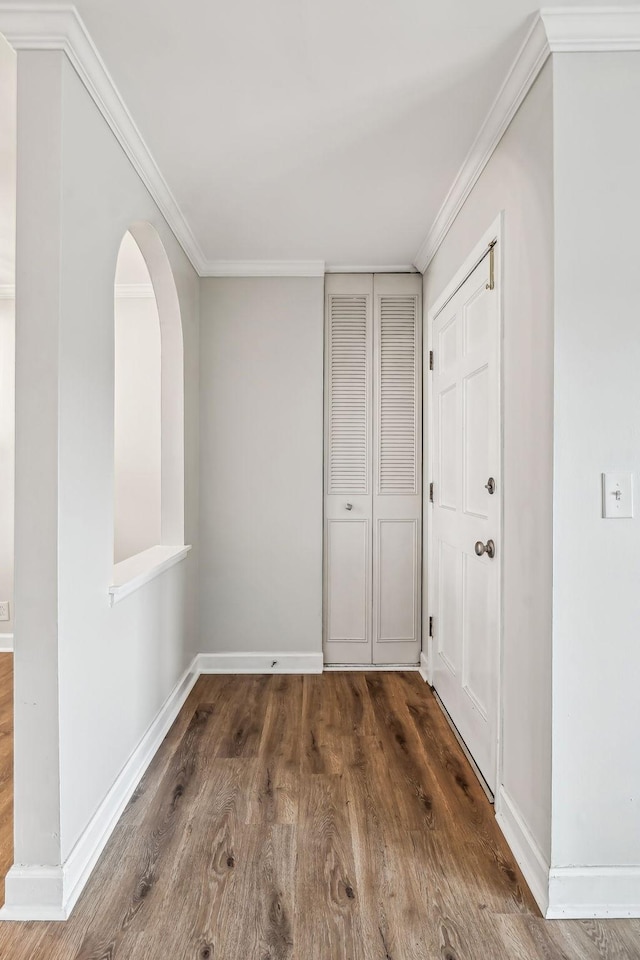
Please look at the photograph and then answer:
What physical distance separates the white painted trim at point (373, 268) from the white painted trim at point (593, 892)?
3.05 meters

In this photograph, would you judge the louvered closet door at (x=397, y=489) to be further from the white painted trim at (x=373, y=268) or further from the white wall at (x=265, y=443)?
the white wall at (x=265, y=443)

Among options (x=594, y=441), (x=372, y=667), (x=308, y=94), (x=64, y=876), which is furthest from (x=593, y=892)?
(x=308, y=94)

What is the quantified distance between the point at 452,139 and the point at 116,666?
90.0 inches

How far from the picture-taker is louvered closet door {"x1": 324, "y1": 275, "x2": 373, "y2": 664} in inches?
139

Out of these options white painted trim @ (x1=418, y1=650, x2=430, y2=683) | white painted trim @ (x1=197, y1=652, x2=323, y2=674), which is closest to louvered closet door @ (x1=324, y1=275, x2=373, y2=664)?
white painted trim @ (x1=197, y1=652, x2=323, y2=674)

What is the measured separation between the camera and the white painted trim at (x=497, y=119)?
159cm

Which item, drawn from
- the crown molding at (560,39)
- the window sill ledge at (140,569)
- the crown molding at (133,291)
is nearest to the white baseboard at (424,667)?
the window sill ledge at (140,569)

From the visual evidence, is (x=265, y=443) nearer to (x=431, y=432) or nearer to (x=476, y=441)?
(x=431, y=432)

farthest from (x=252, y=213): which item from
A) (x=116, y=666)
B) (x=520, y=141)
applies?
(x=116, y=666)

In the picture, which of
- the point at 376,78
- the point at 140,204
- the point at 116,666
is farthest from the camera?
the point at 140,204

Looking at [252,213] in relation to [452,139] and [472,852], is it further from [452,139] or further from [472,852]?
[472,852]

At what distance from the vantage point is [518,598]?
183 cm

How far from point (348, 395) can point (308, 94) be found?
6.08ft

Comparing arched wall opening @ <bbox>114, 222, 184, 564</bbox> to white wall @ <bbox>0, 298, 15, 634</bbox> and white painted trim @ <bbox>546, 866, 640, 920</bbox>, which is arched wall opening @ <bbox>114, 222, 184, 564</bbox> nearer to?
white wall @ <bbox>0, 298, 15, 634</bbox>
